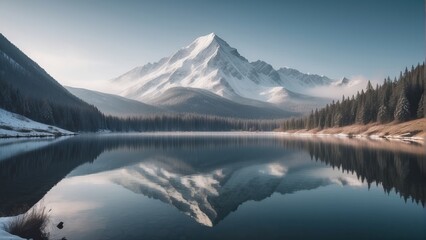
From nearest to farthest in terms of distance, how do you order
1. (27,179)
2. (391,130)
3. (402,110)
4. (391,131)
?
1. (27,179)
2. (391,131)
3. (391,130)
4. (402,110)

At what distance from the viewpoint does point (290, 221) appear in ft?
78.7

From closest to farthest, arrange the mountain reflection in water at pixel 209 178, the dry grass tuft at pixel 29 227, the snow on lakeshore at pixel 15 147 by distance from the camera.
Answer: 1. the dry grass tuft at pixel 29 227
2. the mountain reflection in water at pixel 209 178
3. the snow on lakeshore at pixel 15 147

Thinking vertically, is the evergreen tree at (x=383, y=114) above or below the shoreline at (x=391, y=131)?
above

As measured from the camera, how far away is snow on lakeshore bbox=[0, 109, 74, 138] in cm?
13588

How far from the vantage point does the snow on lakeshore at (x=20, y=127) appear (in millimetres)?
135875

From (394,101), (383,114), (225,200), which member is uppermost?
(394,101)

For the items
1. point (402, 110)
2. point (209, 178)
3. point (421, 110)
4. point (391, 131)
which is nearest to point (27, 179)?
point (209, 178)

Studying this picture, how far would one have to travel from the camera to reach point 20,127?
144750 millimetres

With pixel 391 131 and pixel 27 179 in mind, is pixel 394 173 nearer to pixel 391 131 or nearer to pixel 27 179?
pixel 27 179

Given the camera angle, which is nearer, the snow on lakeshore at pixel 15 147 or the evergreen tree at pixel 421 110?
the snow on lakeshore at pixel 15 147

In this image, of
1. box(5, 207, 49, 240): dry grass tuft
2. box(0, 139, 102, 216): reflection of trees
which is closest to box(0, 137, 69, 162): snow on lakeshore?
box(0, 139, 102, 216): reflection of trees

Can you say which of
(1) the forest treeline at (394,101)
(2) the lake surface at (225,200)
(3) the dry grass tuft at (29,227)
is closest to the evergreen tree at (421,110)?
(1) the forest treeline at (394,101)

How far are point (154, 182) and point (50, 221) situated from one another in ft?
59.8

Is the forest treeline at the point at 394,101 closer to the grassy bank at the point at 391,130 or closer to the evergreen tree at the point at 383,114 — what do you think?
the evergreen tree at the point at 383,114
